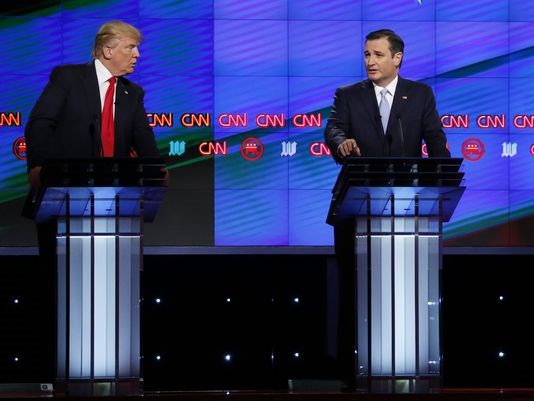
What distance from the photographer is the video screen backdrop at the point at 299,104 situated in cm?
919

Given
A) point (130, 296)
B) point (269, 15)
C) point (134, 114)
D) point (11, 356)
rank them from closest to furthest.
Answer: point (130, 296)
point (134, 114)
point (11, 356)
point (269, 15)

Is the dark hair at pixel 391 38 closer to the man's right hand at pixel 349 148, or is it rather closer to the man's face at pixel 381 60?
the man's face at pixel 381 60

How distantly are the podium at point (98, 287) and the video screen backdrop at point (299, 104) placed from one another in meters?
3.38

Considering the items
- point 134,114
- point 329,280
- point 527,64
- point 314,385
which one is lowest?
point 314,385

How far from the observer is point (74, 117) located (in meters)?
6.08

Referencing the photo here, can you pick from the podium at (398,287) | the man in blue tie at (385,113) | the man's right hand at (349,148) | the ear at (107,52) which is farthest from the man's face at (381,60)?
the ear at (107,52)

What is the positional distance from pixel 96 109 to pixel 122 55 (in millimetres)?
251

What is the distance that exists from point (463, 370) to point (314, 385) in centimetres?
129

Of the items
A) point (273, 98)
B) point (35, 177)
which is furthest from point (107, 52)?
point (273, 98)

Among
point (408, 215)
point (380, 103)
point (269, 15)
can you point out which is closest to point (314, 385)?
point (408, 215)

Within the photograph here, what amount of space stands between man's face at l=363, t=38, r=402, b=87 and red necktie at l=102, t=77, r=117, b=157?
1129 millimetres

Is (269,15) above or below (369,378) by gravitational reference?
above

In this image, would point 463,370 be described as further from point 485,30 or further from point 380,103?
point 485,30

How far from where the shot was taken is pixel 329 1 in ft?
30.3
